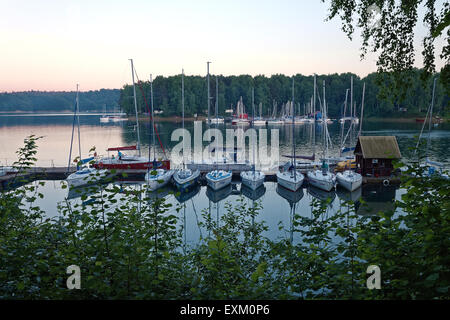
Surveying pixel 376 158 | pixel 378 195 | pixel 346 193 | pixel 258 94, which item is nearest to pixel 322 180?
pixel 346 193

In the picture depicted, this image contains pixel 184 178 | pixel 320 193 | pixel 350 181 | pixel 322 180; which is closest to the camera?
pixel 350 181

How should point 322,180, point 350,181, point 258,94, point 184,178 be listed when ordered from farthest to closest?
1. point 258,94
2. point 184,178
3. point 322,180
4. point 350,181

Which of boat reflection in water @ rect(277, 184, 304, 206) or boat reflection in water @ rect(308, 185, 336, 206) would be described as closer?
boat reflection in water @ rect(277, 184, 304, 206)

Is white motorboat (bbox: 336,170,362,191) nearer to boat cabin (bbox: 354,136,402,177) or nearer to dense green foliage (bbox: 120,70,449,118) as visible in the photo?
boat cabin (bbox: 354,136,402,177)

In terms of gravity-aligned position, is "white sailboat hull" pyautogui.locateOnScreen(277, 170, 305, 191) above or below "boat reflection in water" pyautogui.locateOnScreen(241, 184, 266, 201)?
above

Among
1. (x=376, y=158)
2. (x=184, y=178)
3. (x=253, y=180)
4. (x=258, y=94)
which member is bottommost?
(x=253, y=180)

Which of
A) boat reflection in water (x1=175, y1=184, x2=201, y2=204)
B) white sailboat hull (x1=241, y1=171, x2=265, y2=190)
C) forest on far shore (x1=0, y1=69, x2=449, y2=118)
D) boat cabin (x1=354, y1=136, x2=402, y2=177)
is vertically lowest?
boat reflection in water (x1=175, y1=184, x2=201, y2=204)

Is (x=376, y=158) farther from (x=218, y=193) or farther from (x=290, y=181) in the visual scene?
(x=218, y=193)

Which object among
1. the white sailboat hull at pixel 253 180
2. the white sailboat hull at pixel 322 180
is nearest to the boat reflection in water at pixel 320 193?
the white sailboat hull at pixel 322 180

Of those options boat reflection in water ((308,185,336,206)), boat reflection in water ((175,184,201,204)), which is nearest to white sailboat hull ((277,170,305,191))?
boat reflection in water ((308,185,336,206))

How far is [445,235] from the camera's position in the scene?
4.43 meters

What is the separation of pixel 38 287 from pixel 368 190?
31.6 meters

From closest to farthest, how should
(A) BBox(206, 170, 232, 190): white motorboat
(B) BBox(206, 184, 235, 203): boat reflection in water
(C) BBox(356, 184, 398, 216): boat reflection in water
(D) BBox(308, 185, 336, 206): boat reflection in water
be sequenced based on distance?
(C) BBox(356, 184, 398, 216): boat reflection in water < (B) BBox(206, 184, 235, 203): boat reflection in water < (D) BBox(308, 185, 336, 206): boat reflection in water < (A) BBox(206, 170, 232, 190): white motorboat
